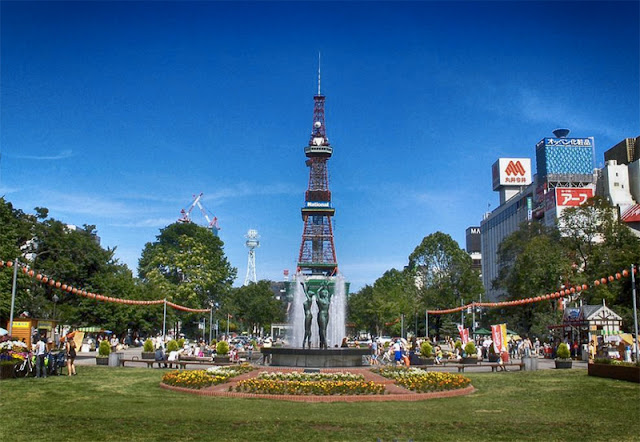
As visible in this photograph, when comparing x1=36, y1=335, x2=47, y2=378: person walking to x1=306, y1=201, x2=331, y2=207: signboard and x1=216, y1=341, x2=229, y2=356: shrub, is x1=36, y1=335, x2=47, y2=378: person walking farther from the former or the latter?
x1=306, y1=201, x2=331, y2=207: signboard

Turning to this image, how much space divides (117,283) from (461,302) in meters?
38.3

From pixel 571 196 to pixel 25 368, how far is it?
89712 millimetres

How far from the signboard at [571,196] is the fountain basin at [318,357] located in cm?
7790

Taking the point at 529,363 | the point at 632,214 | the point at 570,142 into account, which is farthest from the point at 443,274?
the point at 570,142

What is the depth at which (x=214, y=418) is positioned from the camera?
1501 centimetres

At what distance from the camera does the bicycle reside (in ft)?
79.5

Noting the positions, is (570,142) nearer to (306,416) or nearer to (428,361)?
(428,361)

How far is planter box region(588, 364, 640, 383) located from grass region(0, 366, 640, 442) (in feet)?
5.53

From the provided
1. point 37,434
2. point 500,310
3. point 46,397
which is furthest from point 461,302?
point 37,434

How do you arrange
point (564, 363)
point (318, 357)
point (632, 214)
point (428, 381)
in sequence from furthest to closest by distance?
1. point (632, 214)
2. point (564, 363)
3. point (318, 357)
4. point (428, 381)

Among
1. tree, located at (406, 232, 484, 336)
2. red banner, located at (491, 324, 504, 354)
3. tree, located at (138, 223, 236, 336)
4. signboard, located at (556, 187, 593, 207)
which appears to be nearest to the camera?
red banner, located at (491, 324, 504, 354)

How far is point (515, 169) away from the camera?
13675 cm

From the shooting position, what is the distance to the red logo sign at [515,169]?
13675cm

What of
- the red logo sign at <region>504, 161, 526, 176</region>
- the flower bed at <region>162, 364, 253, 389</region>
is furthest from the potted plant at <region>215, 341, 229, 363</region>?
the red logo sign at <region>504, 161, 526, 176</region>
